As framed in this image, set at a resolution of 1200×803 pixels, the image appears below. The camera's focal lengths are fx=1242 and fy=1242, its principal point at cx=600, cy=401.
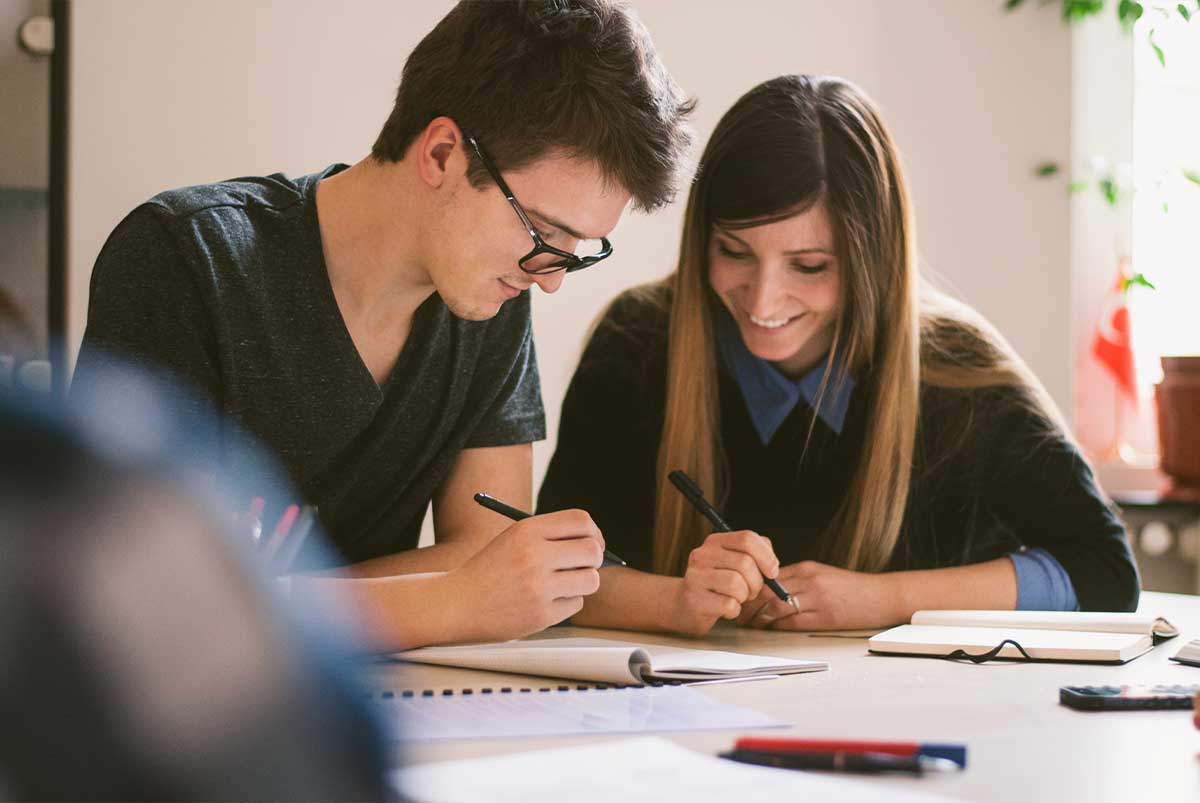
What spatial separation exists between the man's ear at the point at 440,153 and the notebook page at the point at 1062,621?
0.70m

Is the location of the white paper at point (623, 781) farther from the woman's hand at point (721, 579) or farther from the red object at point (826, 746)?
the woman's hand at point (721, 579)

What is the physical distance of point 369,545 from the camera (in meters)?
1.53

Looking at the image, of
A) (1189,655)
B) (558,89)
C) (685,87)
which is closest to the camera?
(1189,655)

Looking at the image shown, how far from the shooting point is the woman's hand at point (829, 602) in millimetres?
1363

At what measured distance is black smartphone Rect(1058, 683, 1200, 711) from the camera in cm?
94

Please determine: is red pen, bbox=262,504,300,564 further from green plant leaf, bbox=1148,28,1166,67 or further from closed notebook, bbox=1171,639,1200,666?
green plant leaf, bbox=1148,28,1166,67

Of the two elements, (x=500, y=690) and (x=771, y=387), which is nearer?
(x=500, y=690)

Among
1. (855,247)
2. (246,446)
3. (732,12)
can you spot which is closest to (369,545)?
(246,446)

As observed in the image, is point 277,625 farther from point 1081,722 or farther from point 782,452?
point 782,452

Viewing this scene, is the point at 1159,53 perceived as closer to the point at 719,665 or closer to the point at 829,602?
the point at 829,602

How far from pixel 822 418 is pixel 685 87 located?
1.22m

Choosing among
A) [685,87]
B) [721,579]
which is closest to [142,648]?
[721,579]

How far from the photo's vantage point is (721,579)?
1268 mm

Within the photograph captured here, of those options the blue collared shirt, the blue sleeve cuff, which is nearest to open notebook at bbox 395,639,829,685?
the blue sleeve cuff
